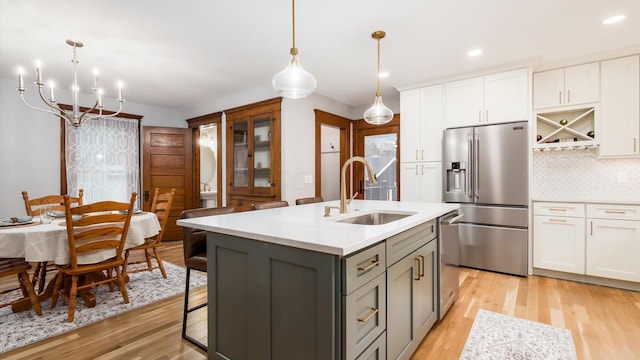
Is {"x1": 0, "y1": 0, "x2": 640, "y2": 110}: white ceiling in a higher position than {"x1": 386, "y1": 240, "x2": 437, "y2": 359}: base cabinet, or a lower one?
higher

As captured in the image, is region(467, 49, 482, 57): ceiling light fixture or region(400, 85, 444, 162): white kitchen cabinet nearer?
region(467, 49, 482, 57): ceiling light fixture

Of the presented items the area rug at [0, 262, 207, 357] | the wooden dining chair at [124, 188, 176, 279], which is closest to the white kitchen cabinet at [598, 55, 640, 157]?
the area rug at [0, 262, 207, 357]

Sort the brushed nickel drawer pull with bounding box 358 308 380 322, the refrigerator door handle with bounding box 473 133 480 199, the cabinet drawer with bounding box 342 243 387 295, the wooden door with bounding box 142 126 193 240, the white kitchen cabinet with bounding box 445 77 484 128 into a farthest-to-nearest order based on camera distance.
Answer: the wooden door with bounding box 142 126 193 240
the white kitchen cabinet with bounding box 445 77 484 128
the refrigerator door handle with bounding box 473 133 480 199
the brushed nickel drawer pull with bounding box 358 308 380 322
the cabinet drawer with bounding box 342 243 387 295

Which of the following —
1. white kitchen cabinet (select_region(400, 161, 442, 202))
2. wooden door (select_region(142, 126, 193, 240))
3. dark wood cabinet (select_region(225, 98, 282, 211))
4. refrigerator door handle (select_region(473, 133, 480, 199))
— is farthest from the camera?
wooden door (select_region(142, 126, 193, 240))

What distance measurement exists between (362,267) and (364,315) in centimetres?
24

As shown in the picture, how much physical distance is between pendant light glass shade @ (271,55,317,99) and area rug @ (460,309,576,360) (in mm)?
2072

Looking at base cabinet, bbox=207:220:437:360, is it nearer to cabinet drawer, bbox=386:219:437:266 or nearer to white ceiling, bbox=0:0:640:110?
cabinet drawer, bbox=386:219:437:266

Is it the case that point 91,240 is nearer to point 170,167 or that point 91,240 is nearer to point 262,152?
point 262,152

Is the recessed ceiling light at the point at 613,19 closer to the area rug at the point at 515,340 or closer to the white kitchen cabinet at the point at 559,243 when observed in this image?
the white kitchen cabinet at the point at 559,243

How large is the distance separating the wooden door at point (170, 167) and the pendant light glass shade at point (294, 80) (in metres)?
4.08

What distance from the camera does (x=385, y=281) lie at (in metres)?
1.52

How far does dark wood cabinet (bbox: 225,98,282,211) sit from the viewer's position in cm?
439

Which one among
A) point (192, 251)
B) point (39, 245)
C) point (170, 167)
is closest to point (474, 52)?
point (192, 251)

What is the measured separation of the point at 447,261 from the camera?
2.38 meters
